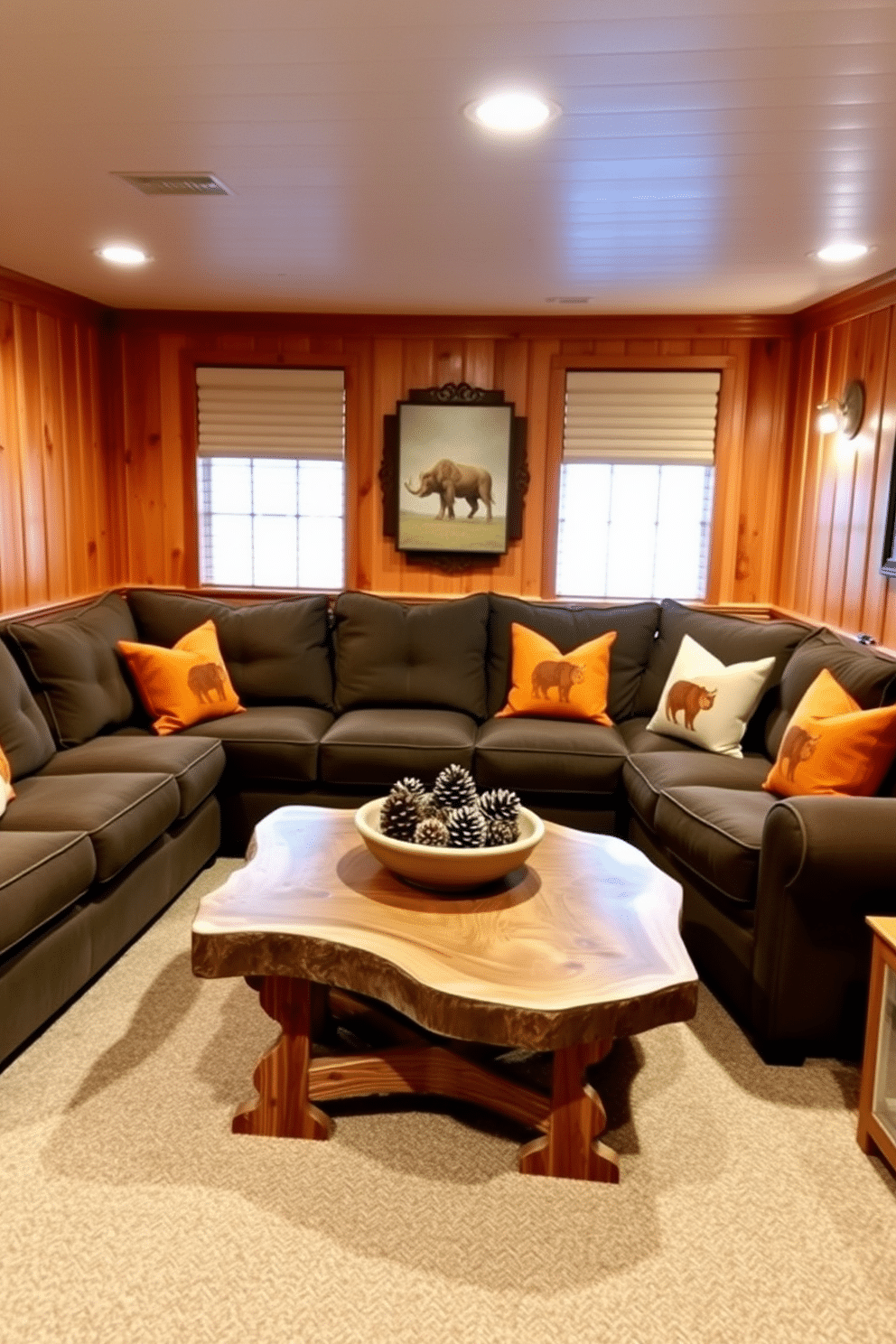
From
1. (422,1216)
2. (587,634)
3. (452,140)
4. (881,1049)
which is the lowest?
(422,1216)

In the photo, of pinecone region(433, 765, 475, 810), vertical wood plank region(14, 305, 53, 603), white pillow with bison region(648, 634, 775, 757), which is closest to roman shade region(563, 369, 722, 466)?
white pillow with bison region(648, 634, 775, 757)

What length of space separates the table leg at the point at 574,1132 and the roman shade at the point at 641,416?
10.6 feet

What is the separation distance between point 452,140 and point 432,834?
1.62m

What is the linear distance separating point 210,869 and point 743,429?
10.2 ft

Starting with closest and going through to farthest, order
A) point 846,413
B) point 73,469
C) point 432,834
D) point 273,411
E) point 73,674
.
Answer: point 432,834
point 73,674
point 846,413
point 73,469
point 273,411

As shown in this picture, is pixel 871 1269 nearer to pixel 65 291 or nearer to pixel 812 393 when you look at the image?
pixel 812 393

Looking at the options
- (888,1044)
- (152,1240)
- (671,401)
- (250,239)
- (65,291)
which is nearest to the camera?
(152,1240)

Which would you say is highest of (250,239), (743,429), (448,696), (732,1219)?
(250,239)

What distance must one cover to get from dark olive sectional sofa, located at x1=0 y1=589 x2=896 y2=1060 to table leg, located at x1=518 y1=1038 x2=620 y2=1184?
2.24 feet

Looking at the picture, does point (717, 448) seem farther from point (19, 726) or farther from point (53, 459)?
point (19, 726)

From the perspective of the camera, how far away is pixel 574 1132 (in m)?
2.12

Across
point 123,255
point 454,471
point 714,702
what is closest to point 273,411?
point 454,471

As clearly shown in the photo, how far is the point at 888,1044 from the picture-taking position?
2188 mm

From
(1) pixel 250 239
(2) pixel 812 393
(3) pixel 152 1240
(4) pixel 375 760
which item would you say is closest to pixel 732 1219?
(3) pixel 152 1240
